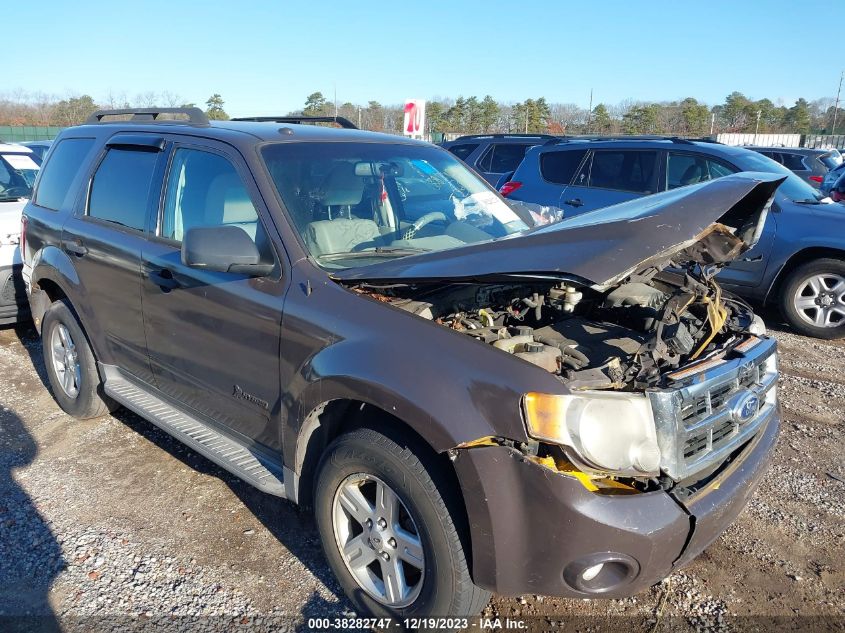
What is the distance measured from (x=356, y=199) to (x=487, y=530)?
186cm

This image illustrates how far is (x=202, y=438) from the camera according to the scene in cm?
320

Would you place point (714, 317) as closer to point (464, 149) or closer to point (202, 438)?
point (202, 438)

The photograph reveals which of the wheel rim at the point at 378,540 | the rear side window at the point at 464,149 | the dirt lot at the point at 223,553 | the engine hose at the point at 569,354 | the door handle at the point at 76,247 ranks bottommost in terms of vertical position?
the dirt lot at the point at 223,553

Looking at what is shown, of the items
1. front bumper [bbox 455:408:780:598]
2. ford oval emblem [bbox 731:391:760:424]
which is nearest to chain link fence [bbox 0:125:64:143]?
front bumper [bbox 455:408:780:598]

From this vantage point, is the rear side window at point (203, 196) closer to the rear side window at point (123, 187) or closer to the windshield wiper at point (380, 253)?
the rear side window at point (123, 187)

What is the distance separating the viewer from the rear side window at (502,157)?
11.3 m

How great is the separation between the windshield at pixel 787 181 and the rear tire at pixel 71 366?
6531 millimetres

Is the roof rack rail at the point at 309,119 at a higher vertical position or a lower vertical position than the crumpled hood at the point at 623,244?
higher

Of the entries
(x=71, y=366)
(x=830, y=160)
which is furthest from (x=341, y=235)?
(x=830, y=160)

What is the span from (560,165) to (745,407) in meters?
6.39

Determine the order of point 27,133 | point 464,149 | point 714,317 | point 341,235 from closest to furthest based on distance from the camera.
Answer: point 714,317 → point 341,235 → point 464,149 → point 27,133

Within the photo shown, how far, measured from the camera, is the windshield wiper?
113 inches

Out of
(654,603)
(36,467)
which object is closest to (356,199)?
(654,603)

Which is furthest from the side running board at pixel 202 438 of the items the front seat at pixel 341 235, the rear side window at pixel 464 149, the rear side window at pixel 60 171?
the rear side window at pixel 464 149
